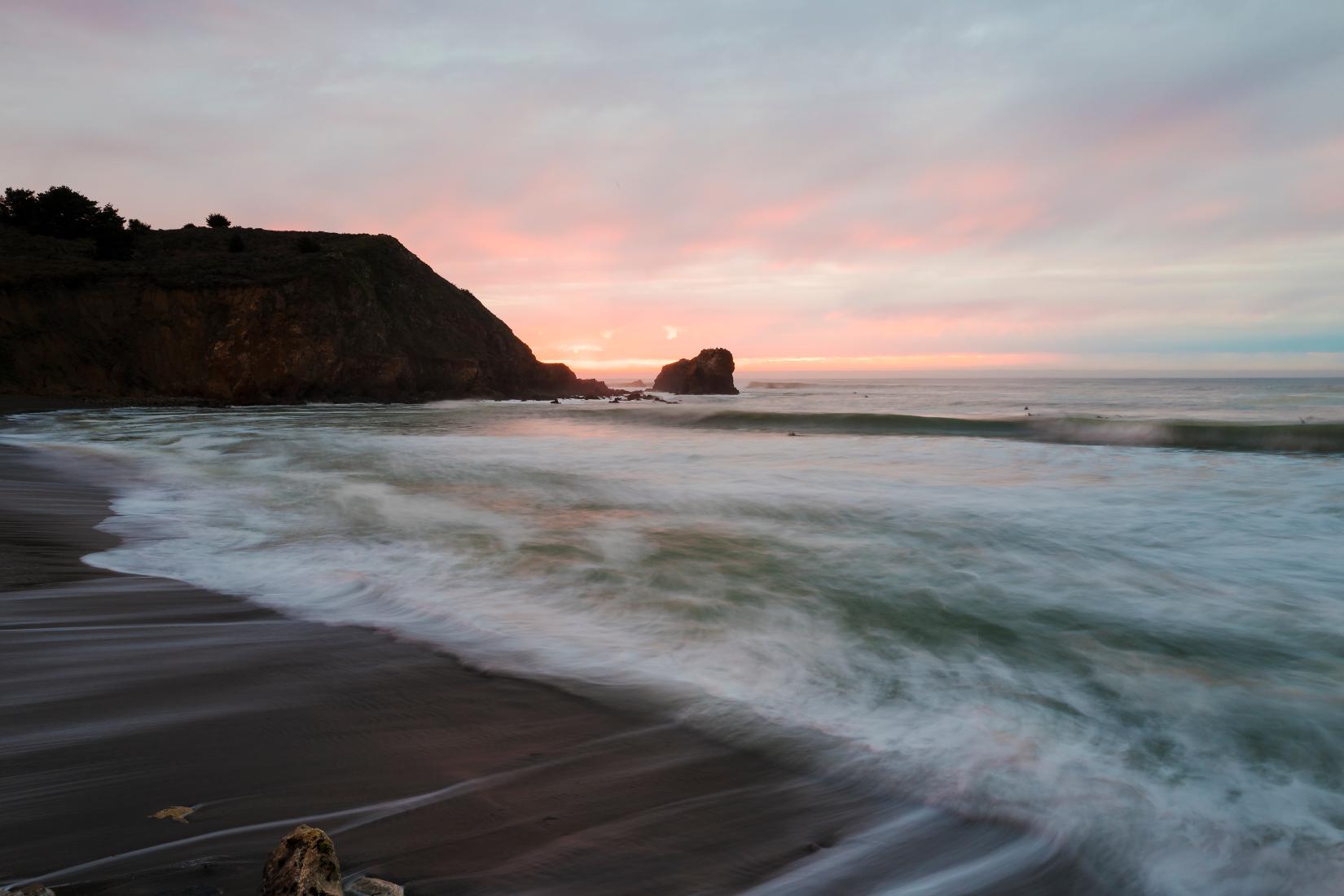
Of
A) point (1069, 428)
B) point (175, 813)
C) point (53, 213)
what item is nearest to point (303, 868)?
point (175, 813)

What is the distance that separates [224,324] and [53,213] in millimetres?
14446

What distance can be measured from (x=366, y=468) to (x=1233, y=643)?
33.2 ft

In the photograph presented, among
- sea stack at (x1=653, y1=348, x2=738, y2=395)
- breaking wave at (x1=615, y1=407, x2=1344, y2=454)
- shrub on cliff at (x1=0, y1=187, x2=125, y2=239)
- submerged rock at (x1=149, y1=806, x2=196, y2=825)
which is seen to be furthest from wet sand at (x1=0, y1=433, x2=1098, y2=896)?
sea stack at (x1=653, y1=348, x2=738, y2=395)

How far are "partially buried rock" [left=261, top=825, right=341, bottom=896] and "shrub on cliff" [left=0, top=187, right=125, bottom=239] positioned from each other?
46602 mm

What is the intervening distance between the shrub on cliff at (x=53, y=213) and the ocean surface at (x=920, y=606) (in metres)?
37.6

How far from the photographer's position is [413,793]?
1.97m

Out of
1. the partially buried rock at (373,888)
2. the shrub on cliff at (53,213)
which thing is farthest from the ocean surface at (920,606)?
the shrub on cliff at (53,213)

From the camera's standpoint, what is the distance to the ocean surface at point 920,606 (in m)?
2.20

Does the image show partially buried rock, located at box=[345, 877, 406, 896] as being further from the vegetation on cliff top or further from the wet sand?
the vegetation on cliff top

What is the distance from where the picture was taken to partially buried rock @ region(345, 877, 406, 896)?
1484 mm

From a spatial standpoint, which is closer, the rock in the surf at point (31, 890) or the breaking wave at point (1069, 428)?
the rock in the surf at point (31, 890)

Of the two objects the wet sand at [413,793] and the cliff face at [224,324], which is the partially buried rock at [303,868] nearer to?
the wet sand at [413,793]

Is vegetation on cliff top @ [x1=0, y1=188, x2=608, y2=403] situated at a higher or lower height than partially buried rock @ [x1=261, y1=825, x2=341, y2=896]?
higher

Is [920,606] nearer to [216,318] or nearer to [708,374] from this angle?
[216,318]
